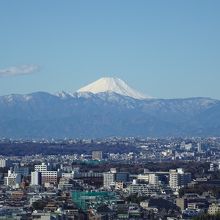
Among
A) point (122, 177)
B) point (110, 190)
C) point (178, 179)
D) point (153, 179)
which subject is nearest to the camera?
point (110, 190)

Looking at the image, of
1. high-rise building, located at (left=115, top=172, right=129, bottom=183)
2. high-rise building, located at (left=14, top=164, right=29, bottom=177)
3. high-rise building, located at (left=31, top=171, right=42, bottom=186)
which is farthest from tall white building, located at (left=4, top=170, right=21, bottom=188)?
high-rise building, located at (left=115, top=172, right=129, bottom=183)

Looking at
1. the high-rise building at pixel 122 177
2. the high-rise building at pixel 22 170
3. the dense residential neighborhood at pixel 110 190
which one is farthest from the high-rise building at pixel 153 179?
the high-rise building at pixel 22 170

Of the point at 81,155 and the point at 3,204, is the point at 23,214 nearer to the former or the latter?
the point at 3,204

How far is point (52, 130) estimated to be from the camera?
174m

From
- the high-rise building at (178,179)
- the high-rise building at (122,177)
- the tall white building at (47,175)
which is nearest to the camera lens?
the high-rise building at (178,179)

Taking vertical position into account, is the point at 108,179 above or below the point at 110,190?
above

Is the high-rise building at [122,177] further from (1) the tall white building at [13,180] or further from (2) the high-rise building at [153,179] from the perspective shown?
(1) the tall white building at [13,180]

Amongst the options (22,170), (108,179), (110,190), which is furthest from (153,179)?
(22,170)

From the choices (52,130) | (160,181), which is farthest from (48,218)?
(52,130)

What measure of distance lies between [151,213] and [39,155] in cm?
6146

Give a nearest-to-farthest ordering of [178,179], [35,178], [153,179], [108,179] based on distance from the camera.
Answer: [178,179] < [108,179] < [35,178] < [153,179]

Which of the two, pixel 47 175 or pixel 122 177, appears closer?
pixel 122 177

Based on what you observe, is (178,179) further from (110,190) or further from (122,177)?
(110,190)

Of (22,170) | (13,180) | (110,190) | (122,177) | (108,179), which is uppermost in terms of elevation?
(22,170)
